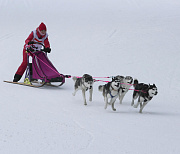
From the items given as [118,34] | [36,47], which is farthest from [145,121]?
[118,34]

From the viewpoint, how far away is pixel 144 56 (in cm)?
1009

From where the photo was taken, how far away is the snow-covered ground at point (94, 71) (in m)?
3.85

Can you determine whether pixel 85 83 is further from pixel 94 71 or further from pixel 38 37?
pixel 94 71

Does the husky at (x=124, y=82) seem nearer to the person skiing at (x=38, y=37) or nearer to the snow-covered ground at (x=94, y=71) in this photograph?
the snow-covered ground at (x=94, y=71)

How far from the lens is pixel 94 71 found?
Result: 8859 mm

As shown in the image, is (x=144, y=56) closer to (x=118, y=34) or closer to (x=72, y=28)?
(x=118, y=34)

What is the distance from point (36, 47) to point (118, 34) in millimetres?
5908

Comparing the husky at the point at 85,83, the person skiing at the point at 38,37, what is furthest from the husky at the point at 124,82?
the person skiing at the point at 38,37

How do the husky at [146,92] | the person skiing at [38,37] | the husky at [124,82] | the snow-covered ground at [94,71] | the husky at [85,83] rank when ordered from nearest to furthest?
1. the snow-covered ground at [94,71]
2. the husky at [146,92]
3. the husky at [85,83]
4. the husky at [124,82]
5. the person skiing at [38,37]

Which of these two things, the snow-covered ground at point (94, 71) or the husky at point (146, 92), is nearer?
the snow-covered ground at point (94, 71)

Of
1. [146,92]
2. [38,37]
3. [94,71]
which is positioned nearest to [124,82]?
[146,92]

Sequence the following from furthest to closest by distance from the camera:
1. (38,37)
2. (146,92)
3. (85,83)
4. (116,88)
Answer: (38,37) < (85,83) < (146,92) < (116,88)

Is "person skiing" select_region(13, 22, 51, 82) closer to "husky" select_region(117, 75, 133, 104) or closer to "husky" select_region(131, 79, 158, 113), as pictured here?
"husky" select_region(117, 75, 133, 104)

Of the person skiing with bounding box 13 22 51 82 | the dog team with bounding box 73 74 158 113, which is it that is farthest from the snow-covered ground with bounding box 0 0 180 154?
the person skiing with bounding box 13 22 51 82
